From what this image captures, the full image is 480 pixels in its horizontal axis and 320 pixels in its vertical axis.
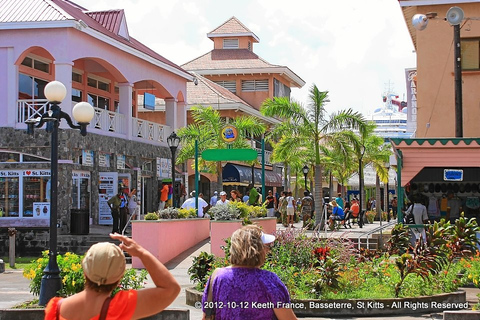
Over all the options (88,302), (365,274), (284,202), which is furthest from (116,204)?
(88,302)

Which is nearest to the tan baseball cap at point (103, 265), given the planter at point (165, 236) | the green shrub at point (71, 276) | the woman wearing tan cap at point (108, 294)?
the woman wearing tan cap at point (108, 294)

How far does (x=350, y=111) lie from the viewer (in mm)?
31938

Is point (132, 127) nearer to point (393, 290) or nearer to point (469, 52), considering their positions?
point (469, 52)

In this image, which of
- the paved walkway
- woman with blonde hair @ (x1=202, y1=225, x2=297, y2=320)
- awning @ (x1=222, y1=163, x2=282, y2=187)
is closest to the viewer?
woman with blonde hair @ (x1=202, y1=225, x2=297, y2=320)

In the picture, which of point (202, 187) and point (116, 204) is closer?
point (116, 204)

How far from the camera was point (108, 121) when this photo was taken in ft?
98.3

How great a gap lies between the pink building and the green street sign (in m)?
4.68

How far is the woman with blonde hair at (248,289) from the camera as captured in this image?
205 inches

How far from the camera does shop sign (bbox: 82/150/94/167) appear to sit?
27.9m

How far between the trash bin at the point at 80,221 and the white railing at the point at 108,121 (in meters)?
4.24

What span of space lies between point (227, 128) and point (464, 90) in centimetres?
882

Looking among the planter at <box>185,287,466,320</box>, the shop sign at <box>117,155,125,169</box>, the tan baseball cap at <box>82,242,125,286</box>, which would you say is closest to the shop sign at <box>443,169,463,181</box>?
the planter at <box>185,287,466,320</box>

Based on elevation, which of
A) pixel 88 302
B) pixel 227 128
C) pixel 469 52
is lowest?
pixel 88 302

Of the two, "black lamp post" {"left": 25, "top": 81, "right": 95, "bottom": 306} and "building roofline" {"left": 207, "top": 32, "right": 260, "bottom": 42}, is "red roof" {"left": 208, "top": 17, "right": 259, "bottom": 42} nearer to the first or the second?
"building roofline" {"left": 207, "top": 32, "right": 260, "bottom": 42}
